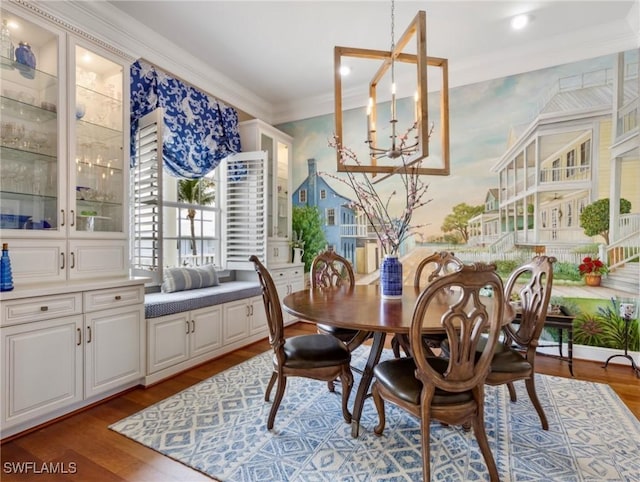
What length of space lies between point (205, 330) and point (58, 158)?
1833 mm

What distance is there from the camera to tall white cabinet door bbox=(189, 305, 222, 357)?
3.09 meters

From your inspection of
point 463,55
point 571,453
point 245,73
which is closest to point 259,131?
point 245,73

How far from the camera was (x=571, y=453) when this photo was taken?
1839 mm

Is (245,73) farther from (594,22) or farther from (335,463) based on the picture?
(335,463)

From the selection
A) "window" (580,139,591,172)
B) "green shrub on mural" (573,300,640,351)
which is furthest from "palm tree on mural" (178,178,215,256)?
"green shrub on mural" (573,300,640,351)

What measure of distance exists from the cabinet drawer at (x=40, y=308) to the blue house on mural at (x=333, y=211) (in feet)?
9.89

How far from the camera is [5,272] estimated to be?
6.41 feet

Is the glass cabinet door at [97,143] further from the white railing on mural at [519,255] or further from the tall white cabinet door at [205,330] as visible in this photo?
the white railing on mural at [519,255]

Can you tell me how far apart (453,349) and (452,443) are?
2.57 feet

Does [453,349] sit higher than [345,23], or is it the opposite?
[345,23]

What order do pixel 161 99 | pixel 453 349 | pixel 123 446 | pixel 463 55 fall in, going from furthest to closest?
pixel 463 55 → pixel 161 99 → pixel 123 446 → pixel 453 349

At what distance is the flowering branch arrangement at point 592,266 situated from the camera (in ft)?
10.6

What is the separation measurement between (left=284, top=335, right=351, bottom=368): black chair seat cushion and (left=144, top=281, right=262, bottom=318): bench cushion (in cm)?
94

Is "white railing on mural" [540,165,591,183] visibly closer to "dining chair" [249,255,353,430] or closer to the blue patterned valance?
"dining chair" [249,255,353,430]
